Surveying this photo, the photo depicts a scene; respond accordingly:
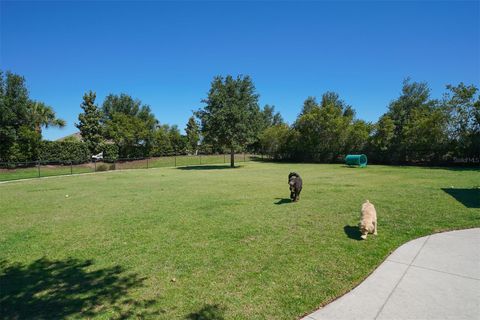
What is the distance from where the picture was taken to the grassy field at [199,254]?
3.30 m

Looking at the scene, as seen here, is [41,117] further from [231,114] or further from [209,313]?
[209,313]

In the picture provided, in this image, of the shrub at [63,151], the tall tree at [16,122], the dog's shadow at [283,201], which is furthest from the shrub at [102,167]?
the dog's shadow at [283,201]

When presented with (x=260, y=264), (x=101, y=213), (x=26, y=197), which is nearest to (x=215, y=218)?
(x=260, y=264)

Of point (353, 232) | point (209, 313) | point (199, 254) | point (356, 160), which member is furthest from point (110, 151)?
point (209, 313)

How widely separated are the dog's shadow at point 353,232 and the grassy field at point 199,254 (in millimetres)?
39

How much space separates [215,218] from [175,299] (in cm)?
377

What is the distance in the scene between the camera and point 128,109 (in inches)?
1984

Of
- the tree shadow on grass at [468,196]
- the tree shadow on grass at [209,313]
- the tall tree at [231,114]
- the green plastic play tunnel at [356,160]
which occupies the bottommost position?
the tree shadow on grass at [209,313]

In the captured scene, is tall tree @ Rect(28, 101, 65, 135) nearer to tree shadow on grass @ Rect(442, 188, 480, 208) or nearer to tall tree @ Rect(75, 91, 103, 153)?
tall tree @ Rect(75, 91, 103, 153)

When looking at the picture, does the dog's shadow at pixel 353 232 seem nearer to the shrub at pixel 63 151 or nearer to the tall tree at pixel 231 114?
the tall tree at pixel 231 114

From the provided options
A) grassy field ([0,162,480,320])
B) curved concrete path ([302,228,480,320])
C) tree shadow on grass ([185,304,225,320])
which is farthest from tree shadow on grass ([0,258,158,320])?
curved concrete path ([302,228,480,320])

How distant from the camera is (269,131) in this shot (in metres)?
41.8

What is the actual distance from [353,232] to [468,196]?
6.45 metres

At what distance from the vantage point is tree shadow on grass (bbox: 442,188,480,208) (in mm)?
7988
